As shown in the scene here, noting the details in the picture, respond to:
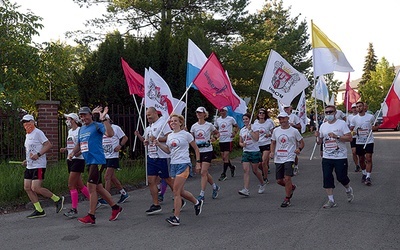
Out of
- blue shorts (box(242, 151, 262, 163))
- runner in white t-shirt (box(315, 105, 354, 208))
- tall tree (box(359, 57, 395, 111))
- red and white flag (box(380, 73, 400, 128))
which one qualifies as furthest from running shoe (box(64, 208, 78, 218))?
tall tree (box(359, 57, 395, 111))

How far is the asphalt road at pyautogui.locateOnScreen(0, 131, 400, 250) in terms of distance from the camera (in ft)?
20.5

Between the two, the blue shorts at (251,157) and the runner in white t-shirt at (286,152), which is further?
the blue shorts at (251,157)

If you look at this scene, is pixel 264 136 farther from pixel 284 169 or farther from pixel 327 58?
pixel 284 169

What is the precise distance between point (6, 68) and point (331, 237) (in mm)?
11707

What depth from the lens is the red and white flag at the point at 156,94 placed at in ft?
34.2

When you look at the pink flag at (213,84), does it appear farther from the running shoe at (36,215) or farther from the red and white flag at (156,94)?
the running shoe at (36,215)

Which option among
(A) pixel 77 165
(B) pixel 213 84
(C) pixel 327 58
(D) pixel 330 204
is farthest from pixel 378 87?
(A) pixel 77 165

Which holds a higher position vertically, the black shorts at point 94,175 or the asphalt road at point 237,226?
the black shorts at point 94,175

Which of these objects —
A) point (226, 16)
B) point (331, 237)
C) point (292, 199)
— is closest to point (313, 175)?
point (292, 199)

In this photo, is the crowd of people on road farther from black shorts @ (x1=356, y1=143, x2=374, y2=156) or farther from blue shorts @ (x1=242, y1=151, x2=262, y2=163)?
black shorts @ (x1=356, y1=143, x2=374, y2=156)

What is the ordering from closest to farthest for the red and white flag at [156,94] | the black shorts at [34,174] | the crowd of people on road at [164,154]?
the crowd of people on road at [164,154] < the black shorts at [34,174] < the red and white flag at [156,94]

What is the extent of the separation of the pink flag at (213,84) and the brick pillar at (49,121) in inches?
210

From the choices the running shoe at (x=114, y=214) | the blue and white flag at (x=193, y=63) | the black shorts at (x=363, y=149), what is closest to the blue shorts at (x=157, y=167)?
the running shoe at (x=114, y=214)

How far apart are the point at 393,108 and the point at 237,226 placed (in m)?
5.60
